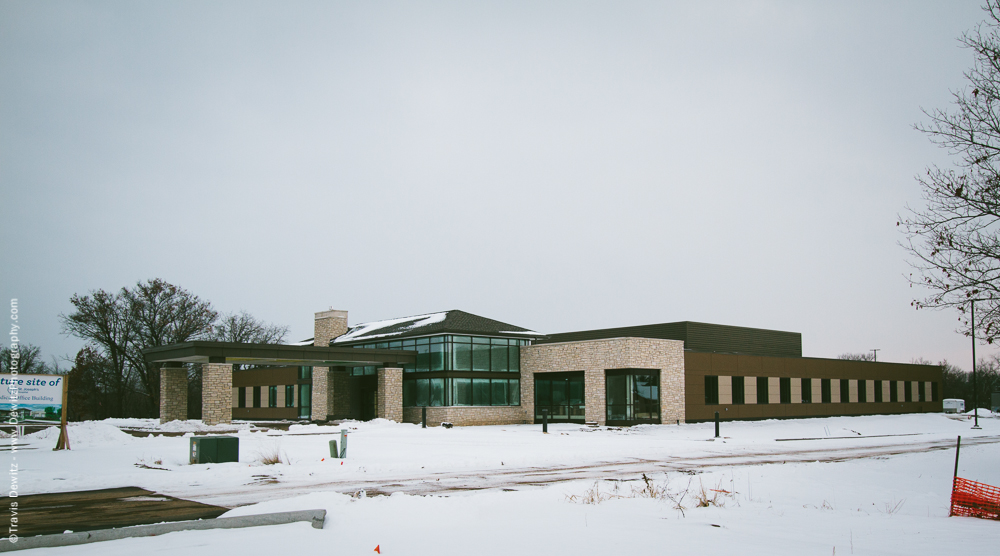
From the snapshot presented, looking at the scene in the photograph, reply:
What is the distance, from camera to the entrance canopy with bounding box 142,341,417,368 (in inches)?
1398

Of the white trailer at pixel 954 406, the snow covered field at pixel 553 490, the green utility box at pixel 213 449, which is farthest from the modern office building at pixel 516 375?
the green utility box at pixel 213 449

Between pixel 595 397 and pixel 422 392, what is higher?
pixel 422 392

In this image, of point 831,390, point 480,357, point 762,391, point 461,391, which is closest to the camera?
point 461,391

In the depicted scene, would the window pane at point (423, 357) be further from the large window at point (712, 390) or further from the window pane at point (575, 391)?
the large window at point (712, 390)

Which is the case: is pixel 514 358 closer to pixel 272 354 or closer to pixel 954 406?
pixel 272 354

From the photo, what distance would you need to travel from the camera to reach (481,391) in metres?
42.5

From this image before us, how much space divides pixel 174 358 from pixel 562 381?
21.0 metres

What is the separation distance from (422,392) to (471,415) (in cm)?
325

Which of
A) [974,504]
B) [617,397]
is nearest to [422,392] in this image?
[617,397]

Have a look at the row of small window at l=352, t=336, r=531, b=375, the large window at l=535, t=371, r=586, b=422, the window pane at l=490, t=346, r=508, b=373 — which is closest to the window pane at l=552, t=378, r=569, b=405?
the large window at l=535, t=371, r=586, b=422

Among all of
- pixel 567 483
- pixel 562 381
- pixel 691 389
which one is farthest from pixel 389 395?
pixel 567 483

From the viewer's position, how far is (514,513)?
10273 millimetres

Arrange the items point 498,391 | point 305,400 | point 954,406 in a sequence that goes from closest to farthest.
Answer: point 498,391
point 305,400
point 954,406

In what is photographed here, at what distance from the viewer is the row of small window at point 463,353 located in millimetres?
41281
